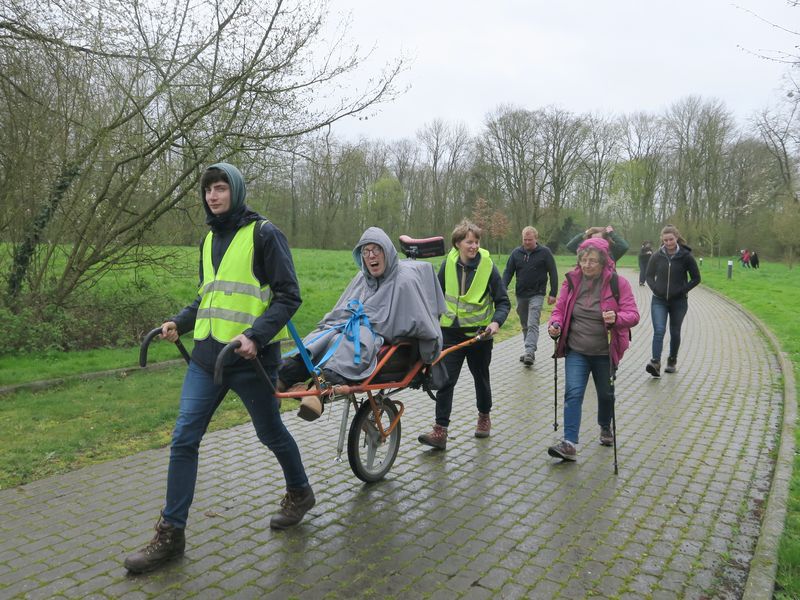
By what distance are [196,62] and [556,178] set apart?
140 feet

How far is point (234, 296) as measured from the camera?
12.8 ft

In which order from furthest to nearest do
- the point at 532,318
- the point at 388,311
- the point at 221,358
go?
1. the point at 532,318
2. the point at 388,311
3. the point at 221,358

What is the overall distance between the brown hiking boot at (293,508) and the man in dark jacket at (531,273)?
20.5 feet

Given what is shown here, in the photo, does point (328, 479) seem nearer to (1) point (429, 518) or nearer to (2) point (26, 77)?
(1) point (429, 518)

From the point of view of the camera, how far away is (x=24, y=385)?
26.4 feet

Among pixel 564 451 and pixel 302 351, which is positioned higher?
pixel 302 351

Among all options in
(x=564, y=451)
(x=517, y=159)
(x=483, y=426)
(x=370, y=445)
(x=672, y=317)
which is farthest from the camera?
(x=517, y=159)

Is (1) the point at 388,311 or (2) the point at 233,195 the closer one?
(2) the point at 233,195

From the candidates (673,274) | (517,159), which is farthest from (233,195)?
(517,159)

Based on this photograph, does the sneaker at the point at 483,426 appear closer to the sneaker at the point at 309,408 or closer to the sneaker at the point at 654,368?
the sneaker at the point at 309,408

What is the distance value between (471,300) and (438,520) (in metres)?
2.28

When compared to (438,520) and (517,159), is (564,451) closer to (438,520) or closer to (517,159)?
(438,520)

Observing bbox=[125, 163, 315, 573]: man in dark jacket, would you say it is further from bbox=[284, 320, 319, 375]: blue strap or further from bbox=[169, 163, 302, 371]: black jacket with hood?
bbox=[284, 320, 319, 375]: blue strap

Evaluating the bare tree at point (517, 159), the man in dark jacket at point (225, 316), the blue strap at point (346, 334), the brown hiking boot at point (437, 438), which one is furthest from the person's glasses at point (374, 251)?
the bare tree at point (517, 159)
